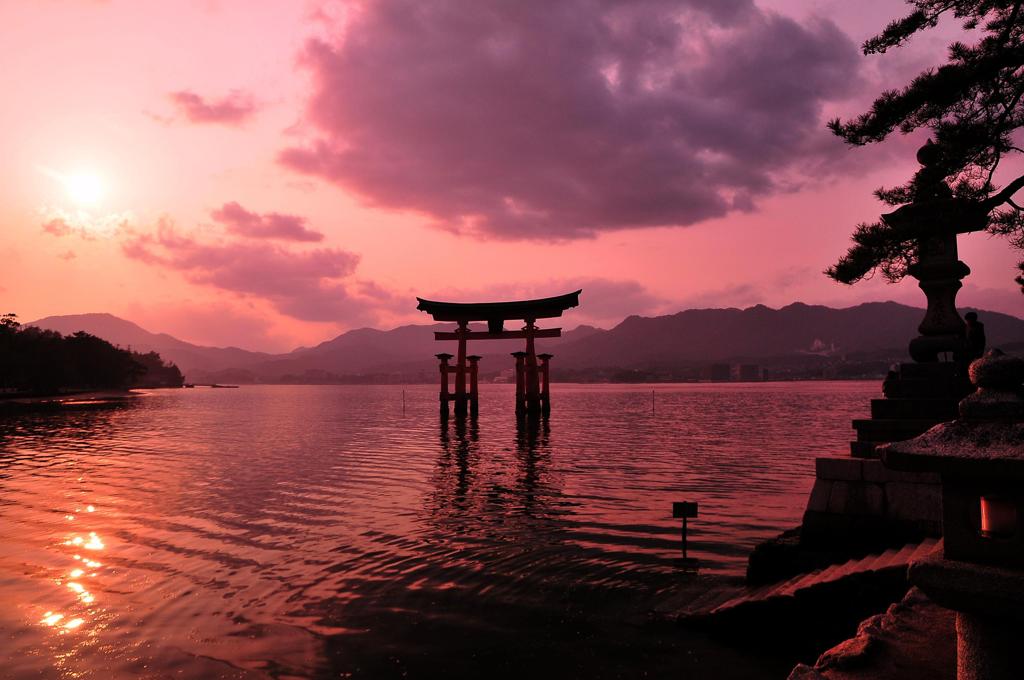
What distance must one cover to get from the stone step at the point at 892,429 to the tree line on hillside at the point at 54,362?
75.8 metres

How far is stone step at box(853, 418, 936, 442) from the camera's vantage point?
7680mm

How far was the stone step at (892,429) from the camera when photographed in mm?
7680

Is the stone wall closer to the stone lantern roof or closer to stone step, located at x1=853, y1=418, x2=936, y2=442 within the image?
stone step, located at x1=853, y1=418, x2=936, y2=442

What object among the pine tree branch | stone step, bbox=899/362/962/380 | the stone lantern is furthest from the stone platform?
the pine tree branch

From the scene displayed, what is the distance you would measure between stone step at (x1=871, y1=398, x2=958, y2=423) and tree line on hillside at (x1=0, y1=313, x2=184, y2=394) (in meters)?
75.8

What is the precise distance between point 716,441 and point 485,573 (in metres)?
20.5

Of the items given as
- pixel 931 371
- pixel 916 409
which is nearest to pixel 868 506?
pixel 916 409

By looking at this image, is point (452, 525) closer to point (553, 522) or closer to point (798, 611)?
point (553, 522)

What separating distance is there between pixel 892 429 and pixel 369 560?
23.9ft

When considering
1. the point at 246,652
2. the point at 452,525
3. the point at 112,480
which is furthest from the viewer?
the point at 112,480

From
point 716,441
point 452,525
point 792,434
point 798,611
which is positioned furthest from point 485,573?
point 792,434

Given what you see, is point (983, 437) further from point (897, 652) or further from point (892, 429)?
point (892, 429)

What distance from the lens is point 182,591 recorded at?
767cm

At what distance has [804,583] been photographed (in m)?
6.53
